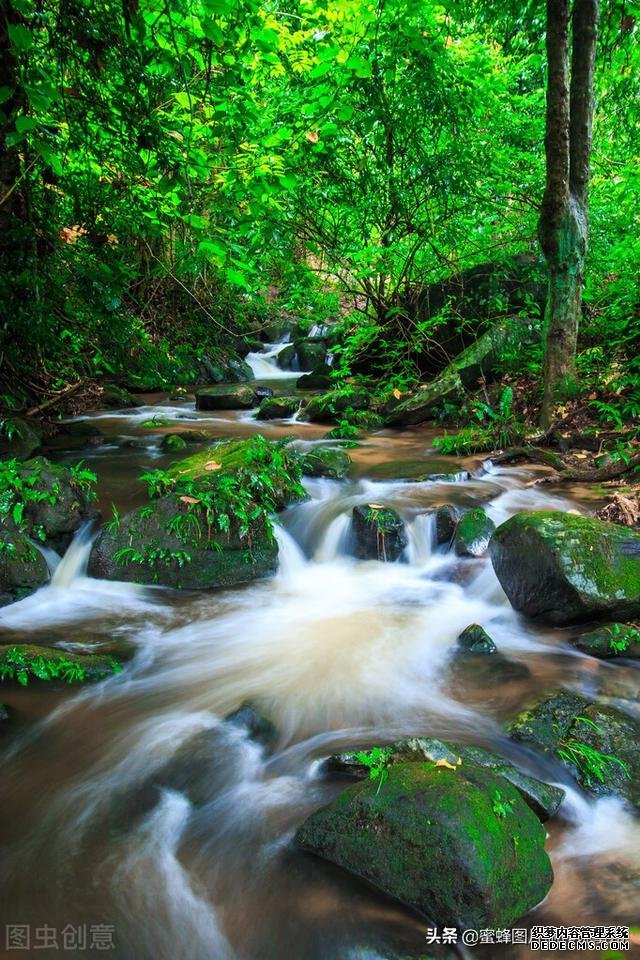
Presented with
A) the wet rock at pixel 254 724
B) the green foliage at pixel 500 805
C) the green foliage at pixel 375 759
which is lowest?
the wet rock at pixel 254 724

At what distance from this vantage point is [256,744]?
3.66 m

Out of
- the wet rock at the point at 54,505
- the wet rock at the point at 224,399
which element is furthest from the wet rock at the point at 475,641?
the wet rock at the point at 224,399

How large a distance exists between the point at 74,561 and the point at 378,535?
294cm

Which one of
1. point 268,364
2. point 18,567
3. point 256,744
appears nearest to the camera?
point 256,744

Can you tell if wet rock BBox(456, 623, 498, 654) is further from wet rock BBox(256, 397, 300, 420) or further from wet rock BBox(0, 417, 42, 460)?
wet rock BBox(256, 397, 300, 420)

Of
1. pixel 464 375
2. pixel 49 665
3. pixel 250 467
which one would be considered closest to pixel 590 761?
pixel 49 665

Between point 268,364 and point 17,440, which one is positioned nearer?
point 17,440

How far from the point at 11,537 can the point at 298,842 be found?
12.6 feet

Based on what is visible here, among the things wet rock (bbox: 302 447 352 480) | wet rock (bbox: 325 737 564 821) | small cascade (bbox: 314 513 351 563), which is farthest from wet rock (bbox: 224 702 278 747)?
wet rock (bbox: 302 447 352 480)

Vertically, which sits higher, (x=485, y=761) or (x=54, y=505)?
(x=54, y=505)

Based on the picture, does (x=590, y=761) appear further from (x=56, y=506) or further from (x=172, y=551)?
(x=56, y=506)

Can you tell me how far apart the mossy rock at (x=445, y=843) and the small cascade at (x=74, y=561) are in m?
3.75

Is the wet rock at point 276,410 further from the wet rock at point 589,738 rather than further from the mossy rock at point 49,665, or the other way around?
the wet rock at point 589,738

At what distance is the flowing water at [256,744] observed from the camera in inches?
99.1
